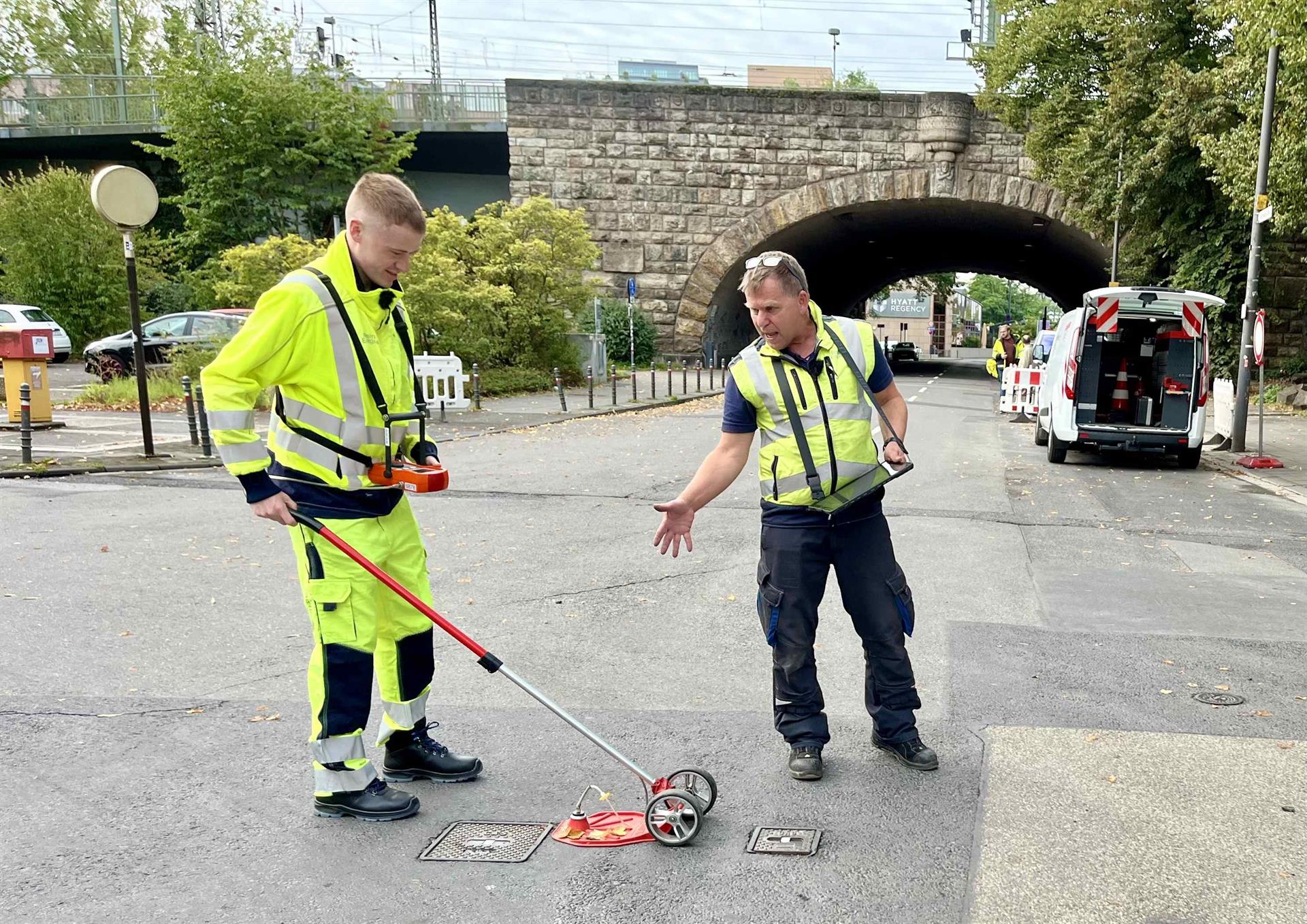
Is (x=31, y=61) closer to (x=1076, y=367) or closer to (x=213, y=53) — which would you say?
(x=213, y=53)

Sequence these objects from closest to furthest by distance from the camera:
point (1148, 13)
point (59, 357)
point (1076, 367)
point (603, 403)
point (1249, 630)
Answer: point (1249, 630) → point (1076, 367) → point (603, 403) → point (1148, 13) → point (59, 357)

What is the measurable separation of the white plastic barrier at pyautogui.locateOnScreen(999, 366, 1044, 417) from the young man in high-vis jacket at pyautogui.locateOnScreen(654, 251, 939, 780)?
17240 millimetres

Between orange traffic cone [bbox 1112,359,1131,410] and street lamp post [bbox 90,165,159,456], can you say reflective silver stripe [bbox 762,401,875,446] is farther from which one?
orange traffic cone [bbox 1112,359,1131,410]

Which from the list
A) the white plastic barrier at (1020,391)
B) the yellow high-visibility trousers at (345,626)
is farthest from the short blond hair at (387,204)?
the white plastic barrier at (1020,391)

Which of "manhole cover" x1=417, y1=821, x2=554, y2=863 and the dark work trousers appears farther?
the dark work trousers

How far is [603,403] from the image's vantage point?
2161cm

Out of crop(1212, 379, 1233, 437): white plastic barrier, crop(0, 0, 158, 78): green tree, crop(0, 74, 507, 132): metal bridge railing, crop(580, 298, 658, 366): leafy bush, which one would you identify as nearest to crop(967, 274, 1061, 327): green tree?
crop(0, 0, 158, 78): green tree

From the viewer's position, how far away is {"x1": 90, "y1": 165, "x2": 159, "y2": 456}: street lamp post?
12.4 meters

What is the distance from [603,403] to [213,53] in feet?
66.4

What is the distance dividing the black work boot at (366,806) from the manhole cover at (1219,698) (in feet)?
11.2

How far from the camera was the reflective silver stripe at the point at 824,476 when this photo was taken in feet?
12.9

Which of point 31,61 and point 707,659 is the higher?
point 31,61

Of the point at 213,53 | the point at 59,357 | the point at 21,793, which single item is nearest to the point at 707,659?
the point at 21,793

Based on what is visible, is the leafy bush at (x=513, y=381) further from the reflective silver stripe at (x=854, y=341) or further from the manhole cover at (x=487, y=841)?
the manhole cover at (x=487, y=841)
